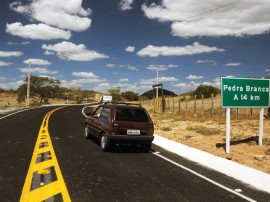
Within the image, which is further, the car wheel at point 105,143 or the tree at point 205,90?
the tree at point 205,90

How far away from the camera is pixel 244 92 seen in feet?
38.2

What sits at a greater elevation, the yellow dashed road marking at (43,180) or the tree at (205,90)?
the tree at (205,90)

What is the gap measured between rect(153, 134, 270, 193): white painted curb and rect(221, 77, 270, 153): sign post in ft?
4.79

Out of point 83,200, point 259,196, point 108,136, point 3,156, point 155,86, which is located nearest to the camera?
point 83,200

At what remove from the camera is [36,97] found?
88188mm

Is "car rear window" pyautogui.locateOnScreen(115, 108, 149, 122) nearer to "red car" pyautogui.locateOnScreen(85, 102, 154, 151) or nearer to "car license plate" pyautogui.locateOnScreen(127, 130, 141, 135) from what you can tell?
"red car" pyautogui.locateOnScreen(85, 102, 154, 151)

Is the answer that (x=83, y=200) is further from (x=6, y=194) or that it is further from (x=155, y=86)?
(x=155, y=86)

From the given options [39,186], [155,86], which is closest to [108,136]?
[39,186]

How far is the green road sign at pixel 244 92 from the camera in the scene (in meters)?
11.1

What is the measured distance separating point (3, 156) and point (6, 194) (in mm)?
3954

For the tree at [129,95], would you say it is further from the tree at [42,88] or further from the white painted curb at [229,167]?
the white painted curb at [229,167]

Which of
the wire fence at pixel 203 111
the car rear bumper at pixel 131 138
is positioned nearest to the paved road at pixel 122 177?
the car rear bumper at pixel 131 138

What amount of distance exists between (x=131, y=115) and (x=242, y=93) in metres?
4.21

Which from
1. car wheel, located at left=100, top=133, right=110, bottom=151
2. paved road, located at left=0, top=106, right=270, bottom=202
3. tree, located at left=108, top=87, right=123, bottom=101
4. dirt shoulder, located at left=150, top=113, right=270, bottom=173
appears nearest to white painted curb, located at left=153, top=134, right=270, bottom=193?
paved road, located at left=0, top=106, right=270, bottom=202
